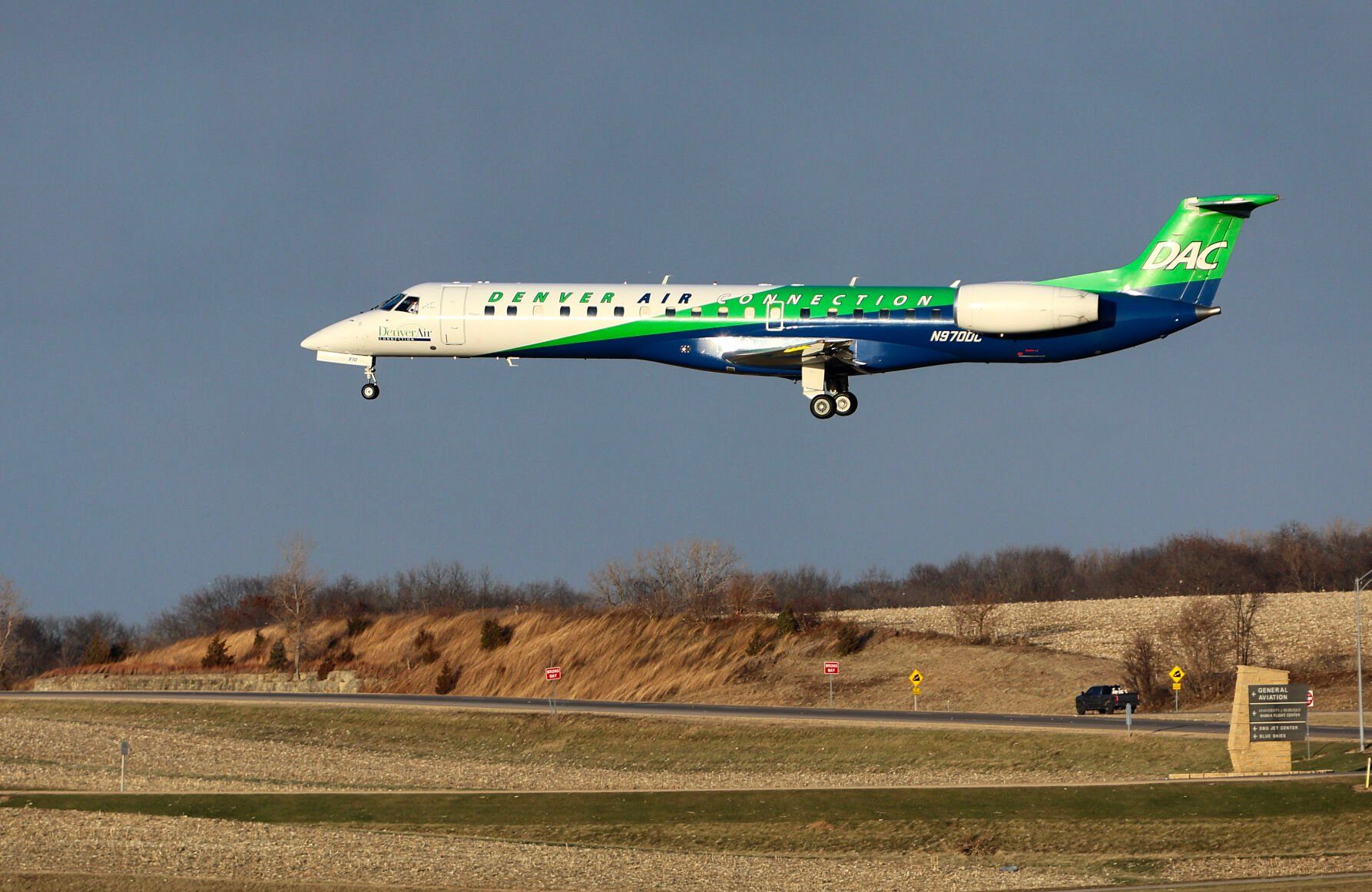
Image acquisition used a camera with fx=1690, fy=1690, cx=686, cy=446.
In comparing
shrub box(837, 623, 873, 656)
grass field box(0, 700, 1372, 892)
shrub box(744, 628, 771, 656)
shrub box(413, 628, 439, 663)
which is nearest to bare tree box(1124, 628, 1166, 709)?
shrub box(837, 623, 873, 656)

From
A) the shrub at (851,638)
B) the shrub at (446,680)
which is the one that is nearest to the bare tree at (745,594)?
the shrub at (851,638)

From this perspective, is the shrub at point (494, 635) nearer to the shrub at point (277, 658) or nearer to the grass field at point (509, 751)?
the shrub at point (277, 658)

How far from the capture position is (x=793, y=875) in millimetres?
38188

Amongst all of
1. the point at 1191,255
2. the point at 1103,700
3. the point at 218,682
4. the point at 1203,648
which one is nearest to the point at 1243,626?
the point at 1203,648

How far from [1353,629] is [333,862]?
6186cm

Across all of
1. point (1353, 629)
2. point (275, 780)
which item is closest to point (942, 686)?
point (1353, 629)

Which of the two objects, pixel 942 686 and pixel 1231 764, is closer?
pixel 1231 764

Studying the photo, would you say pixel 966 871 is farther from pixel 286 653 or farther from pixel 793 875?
pixel 286 653

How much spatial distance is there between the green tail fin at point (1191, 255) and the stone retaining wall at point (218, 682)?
5434cm

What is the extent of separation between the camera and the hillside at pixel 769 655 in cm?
8056

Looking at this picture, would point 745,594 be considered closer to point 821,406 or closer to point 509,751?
point 509,751

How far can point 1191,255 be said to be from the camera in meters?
52.9

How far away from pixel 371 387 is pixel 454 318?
4040mm

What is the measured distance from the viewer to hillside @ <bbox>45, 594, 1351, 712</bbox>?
8056cm
